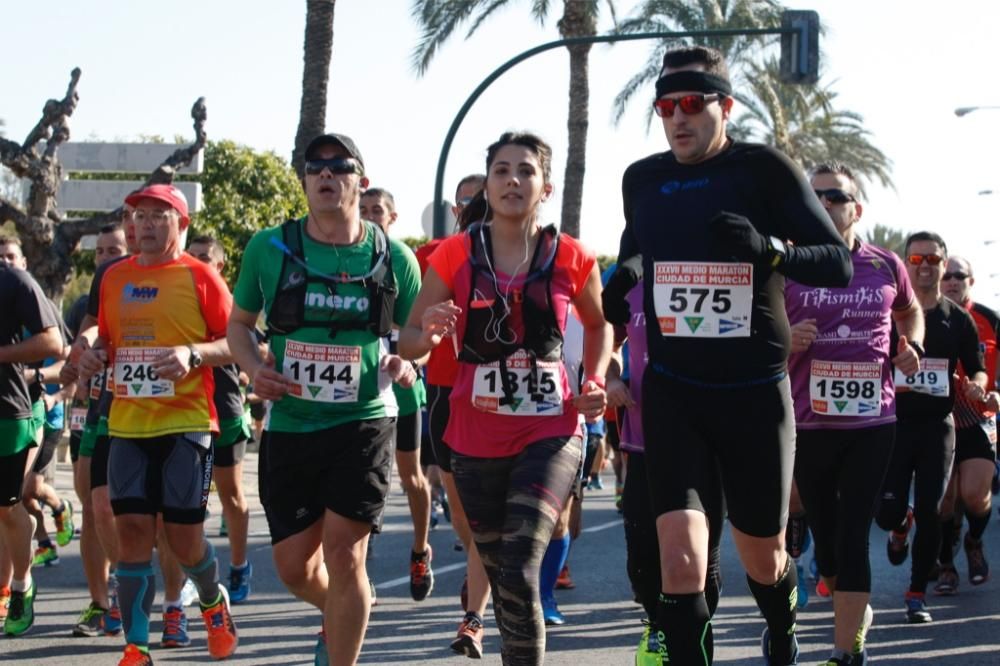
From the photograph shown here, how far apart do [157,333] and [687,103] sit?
9.31 ft

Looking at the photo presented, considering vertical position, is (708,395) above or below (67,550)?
above

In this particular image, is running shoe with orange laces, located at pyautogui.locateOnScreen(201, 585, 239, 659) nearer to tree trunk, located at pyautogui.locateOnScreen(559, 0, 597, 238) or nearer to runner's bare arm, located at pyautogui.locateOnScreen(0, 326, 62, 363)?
runner's bare arm, located at pyautogui.locateOnScreen(0, 326, 62, 363)

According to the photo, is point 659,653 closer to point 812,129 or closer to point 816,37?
point 816,37

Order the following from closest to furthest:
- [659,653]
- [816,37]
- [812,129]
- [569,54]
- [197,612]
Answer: [659,653]
[197,612]
[816,37]
[569,54]
[812,129]

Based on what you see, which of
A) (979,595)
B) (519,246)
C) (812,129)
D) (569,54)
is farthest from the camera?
(812,129)

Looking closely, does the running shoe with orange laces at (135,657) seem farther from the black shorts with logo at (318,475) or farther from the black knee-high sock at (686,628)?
the black knee-high sock at (686,628)

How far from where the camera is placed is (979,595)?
10.8m

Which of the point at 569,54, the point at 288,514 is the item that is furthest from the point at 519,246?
the point at 569,54

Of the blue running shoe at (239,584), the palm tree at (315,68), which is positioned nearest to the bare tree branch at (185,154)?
the palm tree at (315,68)

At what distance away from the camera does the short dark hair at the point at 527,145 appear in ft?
20.3

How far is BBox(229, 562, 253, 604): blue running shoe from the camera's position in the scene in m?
9.95

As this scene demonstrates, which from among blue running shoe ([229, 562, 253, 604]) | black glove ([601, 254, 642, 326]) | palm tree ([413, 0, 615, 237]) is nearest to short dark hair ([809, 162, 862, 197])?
black glove ([601, 254, 642, 326])

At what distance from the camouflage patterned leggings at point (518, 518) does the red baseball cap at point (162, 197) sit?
7.04 ft

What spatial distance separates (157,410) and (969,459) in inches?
229
